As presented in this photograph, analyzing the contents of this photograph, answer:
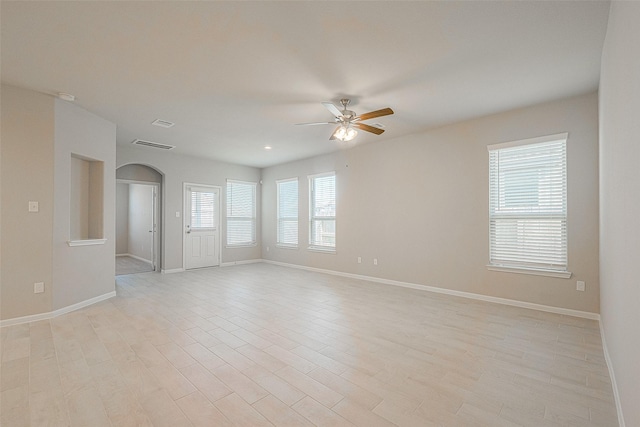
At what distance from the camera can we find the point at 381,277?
19.1ft

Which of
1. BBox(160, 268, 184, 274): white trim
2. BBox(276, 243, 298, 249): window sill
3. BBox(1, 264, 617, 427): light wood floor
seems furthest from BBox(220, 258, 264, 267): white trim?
BBox(1, 264, 617, 427): light wood floor

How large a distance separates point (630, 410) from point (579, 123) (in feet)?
11.8

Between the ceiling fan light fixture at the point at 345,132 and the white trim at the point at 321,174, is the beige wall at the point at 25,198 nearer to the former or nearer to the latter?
the ceiling fan light fixture at the point at 345,132

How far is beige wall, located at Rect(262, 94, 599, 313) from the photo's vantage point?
373cm

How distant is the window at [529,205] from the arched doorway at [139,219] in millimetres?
7025

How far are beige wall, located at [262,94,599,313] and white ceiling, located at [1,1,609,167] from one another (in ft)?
1.37

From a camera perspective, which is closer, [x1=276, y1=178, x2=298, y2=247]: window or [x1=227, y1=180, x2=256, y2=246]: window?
[x1=276, y1=178, x2=298, y2=247]: window

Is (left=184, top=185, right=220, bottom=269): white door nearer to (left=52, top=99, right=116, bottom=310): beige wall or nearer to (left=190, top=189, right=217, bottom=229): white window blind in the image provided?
(left=190, top=189, right=217, bottom=229): white window blind

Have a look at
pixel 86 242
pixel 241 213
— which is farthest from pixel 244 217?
pixel 86 242

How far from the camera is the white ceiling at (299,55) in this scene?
223 cm

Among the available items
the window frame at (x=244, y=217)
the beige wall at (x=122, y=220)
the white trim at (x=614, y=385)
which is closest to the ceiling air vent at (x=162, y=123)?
the window frame at (x=244, y=217)

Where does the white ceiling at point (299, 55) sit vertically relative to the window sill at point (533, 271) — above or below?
above

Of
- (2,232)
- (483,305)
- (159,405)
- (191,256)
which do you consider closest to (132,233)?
(191,256)

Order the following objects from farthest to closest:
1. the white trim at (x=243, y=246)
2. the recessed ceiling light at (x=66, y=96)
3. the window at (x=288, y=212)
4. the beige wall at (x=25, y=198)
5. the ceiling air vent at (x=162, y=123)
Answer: the white trim at (x=243, y=246)
the window at (x=288, y=212)
the ceiling air vent at (x=162, y=123)
the recessed ceiling light at (x=66, y=96)
the beige wall at (x=25, y=198)
